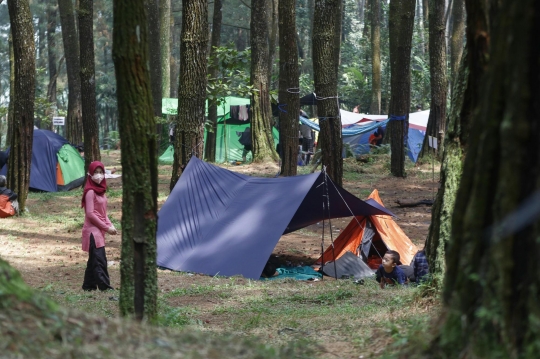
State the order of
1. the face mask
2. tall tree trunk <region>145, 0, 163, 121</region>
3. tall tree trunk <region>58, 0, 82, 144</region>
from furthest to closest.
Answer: tall tree trunk <region>145, 0, 163, 121</region> < tall tree trunk <region>58, 0, 82, 144</region> < the face mask

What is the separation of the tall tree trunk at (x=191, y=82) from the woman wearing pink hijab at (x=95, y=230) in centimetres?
321

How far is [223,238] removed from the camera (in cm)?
980

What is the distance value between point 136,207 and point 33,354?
1.61 meters

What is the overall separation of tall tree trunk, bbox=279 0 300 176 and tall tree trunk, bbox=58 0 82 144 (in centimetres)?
583

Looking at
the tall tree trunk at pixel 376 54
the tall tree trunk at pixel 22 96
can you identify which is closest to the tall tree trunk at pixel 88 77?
the tall tree trunk at pixel 22 96

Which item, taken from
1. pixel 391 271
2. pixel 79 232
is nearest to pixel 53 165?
pixel 79 232

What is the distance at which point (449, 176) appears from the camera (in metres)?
5.79

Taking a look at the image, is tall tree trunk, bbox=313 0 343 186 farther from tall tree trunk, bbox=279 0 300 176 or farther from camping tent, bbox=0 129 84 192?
camping tent, bbox=0 129 84 192

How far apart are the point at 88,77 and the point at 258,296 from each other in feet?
28.0

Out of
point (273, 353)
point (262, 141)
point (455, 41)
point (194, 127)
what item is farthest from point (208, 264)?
point (455, 41)

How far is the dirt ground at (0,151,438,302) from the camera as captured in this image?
930cm

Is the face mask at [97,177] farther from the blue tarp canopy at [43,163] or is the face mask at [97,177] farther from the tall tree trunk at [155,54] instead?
the tall tree trunk at [155,54]

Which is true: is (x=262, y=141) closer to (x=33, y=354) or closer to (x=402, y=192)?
(x=402, y=192)

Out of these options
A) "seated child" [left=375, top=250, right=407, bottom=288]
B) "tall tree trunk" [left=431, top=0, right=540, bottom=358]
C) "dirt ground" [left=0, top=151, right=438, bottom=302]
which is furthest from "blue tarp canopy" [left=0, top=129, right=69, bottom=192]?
"tall tree trunk" [left=431, top=0, right=540, bottom=358]
